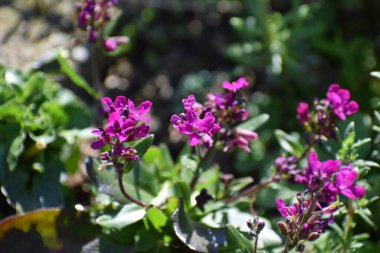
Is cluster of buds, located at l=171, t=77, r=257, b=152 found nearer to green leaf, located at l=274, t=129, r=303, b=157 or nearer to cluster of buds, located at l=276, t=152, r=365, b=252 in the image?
green leaf, located at l=274, t=129, r=303, b=157

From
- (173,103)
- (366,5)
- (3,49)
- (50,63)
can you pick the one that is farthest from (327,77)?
(3,49)

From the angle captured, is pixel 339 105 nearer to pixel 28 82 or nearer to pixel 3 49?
pixel 28 82

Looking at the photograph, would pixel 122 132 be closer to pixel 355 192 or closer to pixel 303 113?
pixel 355 192

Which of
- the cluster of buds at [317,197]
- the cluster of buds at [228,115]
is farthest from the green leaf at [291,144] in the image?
the cluster of buds at [317,197]

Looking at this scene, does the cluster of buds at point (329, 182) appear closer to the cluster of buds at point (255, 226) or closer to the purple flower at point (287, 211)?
the purple flower at point (287, 211)

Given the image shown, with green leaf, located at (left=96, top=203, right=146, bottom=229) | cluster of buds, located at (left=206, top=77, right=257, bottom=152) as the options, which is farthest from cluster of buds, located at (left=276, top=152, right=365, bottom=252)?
green leaf, located at (left=96, top=203, right=146, bottom=229)
